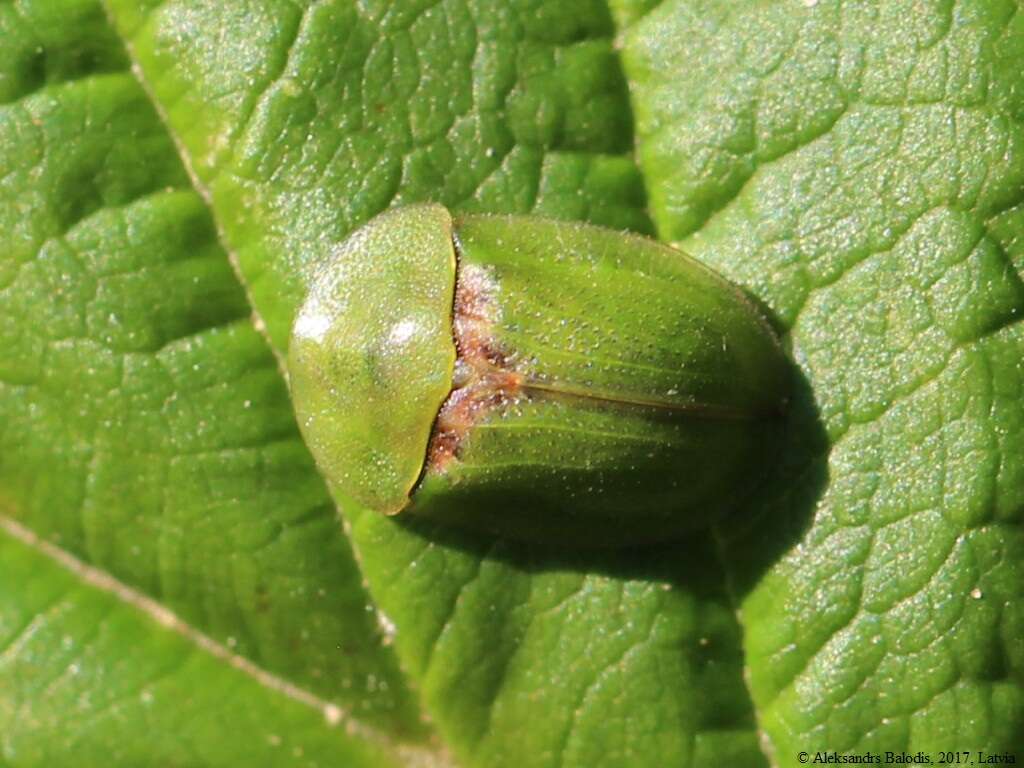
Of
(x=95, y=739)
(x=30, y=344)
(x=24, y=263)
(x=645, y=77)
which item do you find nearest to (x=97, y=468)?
(x=30, y=344)

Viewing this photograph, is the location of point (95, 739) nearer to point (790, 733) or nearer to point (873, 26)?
point (790, 733)

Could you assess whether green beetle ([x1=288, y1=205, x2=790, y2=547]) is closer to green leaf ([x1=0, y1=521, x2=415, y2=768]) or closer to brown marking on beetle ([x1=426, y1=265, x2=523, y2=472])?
brown marking on beetle ([x1=426, y1=265, x2=523, y2=472])

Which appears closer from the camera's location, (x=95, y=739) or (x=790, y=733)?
(x=790, y=733)

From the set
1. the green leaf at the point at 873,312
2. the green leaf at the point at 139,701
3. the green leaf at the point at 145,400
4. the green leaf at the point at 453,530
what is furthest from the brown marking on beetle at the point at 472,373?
the green leaf at the point at 139,701

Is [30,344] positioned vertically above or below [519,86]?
below

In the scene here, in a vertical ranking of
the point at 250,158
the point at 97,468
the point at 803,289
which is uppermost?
the point at 250,158

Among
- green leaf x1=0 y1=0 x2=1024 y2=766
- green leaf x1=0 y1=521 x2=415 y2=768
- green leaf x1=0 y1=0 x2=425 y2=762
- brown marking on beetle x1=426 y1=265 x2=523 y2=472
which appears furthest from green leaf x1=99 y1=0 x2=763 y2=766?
green leaf x1=0 y1=521 x2=415 y2=768
